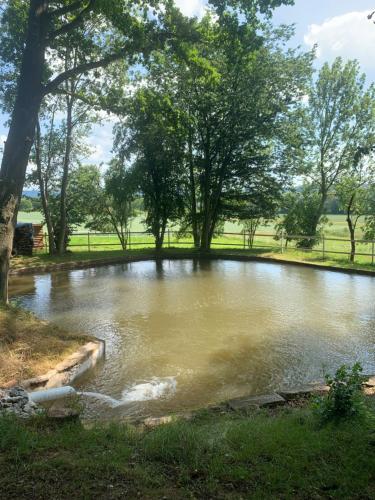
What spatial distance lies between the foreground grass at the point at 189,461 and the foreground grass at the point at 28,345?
1.56 meters

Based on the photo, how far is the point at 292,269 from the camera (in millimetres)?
11992

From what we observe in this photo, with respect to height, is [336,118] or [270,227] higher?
[336,118]

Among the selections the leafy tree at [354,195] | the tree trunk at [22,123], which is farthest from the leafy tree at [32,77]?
the leafy tree at [354,195]

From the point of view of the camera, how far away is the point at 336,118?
17.7 meters

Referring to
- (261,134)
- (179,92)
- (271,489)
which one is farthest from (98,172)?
(271,489)

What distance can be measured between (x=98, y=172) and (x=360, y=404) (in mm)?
17951

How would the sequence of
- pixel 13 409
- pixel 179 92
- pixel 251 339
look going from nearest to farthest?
pixel 13 409
pixel 251 339
pixel 179 92

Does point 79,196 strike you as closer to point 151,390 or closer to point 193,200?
point 193,200

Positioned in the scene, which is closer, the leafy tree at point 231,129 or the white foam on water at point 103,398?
the white foam on water at point 103,398

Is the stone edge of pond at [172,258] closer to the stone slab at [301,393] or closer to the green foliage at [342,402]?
the stone slab at [301,393]

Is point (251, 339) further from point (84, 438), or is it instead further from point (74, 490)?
point (74, 490)

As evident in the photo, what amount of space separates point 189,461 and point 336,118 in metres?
18.2

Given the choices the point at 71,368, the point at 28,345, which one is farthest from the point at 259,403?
the point at 28,345

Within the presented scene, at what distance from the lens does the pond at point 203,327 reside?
4328 mm
